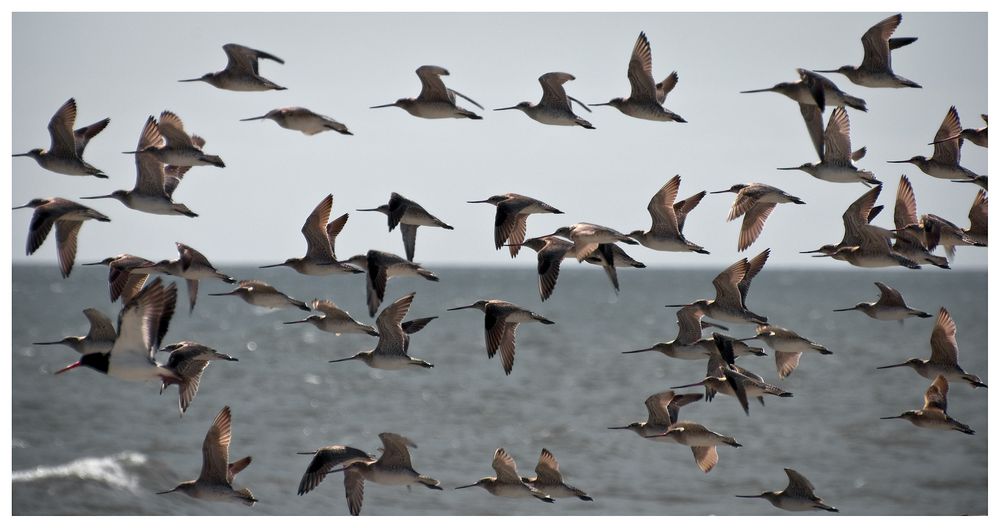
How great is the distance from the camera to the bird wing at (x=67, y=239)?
11.1 meters

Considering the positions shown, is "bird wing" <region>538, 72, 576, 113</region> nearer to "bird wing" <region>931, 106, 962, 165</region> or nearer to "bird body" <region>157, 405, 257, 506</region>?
"bird wing" <region>931, 106, 962, 165</region>

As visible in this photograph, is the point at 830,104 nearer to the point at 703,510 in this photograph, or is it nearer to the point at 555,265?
the point at 555,265

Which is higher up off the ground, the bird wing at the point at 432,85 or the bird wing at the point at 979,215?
the bird wing at the point at 432,85

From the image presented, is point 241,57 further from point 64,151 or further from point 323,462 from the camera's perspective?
point 323,462

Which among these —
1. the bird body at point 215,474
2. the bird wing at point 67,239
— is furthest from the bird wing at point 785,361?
the bird wing at point 67,239

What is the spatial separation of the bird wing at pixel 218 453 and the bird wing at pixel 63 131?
2.42 meters

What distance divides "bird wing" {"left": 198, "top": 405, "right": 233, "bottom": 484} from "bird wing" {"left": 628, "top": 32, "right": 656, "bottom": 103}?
3.94 m

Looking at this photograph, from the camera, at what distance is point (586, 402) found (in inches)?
1203

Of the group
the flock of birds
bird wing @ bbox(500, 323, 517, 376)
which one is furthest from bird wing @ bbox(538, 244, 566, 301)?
bird wing @ bbox(500, 323, 517, 376)

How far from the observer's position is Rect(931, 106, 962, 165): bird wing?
1094 centimetres

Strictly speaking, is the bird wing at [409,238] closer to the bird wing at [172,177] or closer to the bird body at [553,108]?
the bird body at [553,108]

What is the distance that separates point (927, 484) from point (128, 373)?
628 inches

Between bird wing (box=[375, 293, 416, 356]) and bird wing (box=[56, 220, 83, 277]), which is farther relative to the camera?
bird wing (box=[56, 220, 83, 277])
